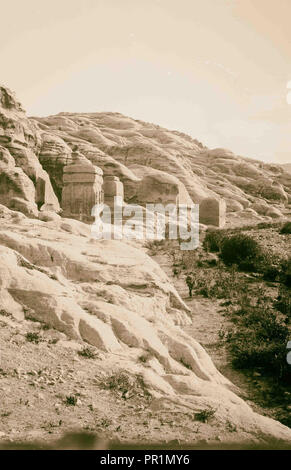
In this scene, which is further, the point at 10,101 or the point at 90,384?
the point at 10,101

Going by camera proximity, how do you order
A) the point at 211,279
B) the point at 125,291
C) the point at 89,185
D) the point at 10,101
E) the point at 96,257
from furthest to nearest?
1. the point at 10,101
2. the point at 89,185
3. the point at 211,279
4. the point at 96,257
5. the point at 125,291

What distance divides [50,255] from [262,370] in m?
4.73

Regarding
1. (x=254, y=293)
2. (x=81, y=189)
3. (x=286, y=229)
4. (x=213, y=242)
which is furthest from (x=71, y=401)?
(x=81, y=189)

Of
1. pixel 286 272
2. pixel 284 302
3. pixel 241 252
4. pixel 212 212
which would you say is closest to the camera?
pixel 284 302

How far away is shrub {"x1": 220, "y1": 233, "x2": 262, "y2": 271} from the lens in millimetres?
16600

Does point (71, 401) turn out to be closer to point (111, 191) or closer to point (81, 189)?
point (81, 189)

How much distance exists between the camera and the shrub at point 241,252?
16.6m

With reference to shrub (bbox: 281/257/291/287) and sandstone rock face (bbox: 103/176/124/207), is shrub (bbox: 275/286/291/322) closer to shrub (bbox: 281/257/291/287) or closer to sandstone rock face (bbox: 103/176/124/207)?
shrub (bbox: 281/257/291/287)

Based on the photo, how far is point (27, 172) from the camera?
24375mm

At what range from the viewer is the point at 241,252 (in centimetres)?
1752

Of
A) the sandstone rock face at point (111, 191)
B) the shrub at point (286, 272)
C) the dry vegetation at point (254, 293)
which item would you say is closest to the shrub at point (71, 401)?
the dry vegetation at point (254, 293)

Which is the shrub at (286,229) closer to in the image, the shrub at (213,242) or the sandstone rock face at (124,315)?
the shrub at (213,242)
